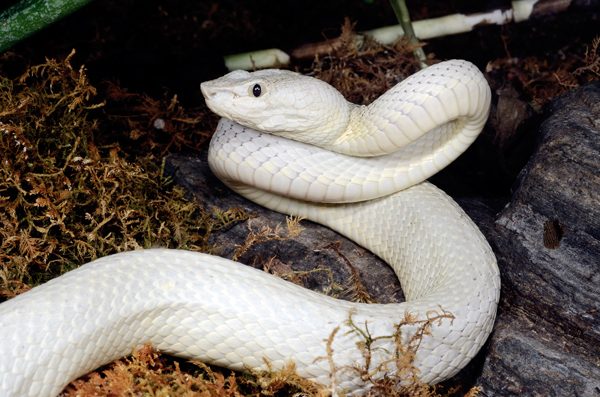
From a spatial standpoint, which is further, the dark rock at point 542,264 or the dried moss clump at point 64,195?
the dried moss clump at point 64,195

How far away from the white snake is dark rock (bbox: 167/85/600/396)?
135 mm

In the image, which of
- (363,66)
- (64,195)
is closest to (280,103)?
(64,195)

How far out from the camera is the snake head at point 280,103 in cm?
361

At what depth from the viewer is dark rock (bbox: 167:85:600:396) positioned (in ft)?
10.6

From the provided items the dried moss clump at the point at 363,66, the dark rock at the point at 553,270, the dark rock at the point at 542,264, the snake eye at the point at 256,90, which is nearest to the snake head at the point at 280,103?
the snake eye at the point at 256,90

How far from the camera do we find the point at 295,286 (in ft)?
10.5

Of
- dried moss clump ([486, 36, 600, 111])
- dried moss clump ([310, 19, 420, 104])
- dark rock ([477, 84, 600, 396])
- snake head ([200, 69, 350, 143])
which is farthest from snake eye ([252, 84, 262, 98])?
dried moss clump ([486, 36, 600, 111])

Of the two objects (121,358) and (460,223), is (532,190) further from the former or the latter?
(121,358)

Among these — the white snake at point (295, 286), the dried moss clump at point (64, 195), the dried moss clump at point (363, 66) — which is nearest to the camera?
the white snake at point (295, 286)

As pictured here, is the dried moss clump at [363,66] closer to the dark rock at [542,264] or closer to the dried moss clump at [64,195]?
the dark rock at [542,264]

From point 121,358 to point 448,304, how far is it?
1410mm

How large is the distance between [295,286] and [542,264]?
3.75 feet

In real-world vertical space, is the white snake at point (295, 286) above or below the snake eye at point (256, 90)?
below

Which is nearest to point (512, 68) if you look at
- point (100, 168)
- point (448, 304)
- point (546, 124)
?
point (546, 124)
